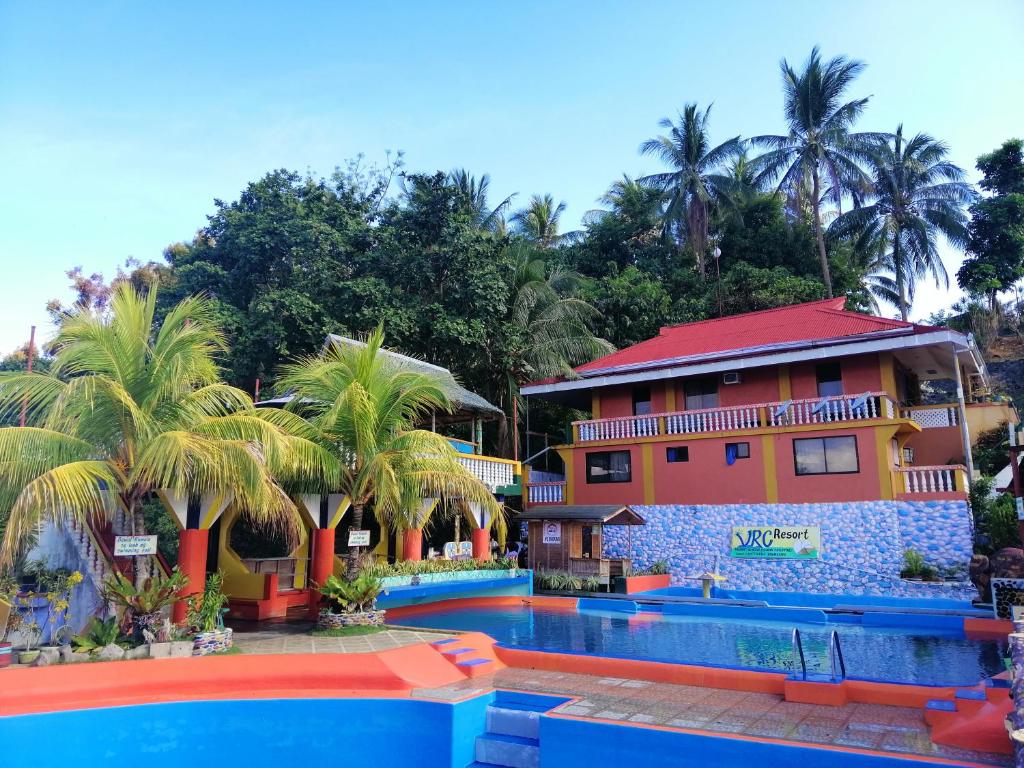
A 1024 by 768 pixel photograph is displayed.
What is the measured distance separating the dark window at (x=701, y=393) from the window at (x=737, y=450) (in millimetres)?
2265

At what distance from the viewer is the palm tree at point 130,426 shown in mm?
10133

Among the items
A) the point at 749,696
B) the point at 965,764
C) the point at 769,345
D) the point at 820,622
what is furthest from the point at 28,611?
the point at 769,345

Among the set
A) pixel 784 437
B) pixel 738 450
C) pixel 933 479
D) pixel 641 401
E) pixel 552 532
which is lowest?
pixel 552 532

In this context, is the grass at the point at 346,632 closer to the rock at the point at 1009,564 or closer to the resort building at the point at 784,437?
the resort building at the point at 784,437

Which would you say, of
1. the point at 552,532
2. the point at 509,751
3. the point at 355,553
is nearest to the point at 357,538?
the point at 355,553

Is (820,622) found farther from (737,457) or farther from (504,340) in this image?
(504,340)

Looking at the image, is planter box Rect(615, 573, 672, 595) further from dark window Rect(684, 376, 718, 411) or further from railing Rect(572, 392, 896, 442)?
dark window Rect(684, 376, 718, 411)

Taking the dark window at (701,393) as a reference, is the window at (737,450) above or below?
below

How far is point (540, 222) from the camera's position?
142 feet

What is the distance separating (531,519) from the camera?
2109 centimetres

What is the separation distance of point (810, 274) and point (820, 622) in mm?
22824

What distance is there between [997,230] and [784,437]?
19.3 metres

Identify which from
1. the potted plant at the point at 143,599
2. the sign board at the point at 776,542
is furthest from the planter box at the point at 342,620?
the sign board at the point at 776,542

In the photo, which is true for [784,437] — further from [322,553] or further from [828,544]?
[322,553]
